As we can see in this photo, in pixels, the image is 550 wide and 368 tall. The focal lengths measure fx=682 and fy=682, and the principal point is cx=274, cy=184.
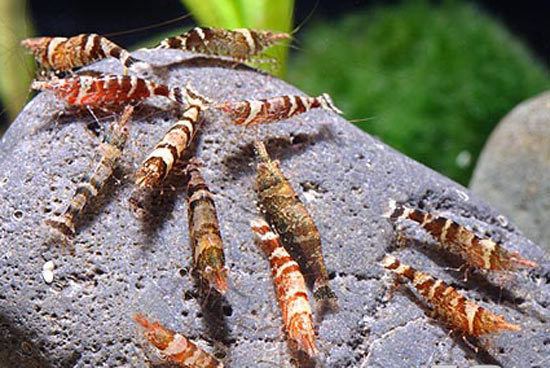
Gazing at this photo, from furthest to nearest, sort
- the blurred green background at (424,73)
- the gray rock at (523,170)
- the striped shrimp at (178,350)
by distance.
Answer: the blurred green background at (424,73) < the gray rock at (523,170) < the striped shrimp at (178,350)

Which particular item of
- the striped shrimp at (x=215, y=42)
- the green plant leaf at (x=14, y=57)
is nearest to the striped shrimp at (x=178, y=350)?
the striped shrimp at (x=215, y=42)

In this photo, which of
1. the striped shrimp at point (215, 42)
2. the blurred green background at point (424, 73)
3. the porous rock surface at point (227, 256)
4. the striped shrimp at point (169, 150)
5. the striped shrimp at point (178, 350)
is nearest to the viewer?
the striped shrimp at point (178, 350)

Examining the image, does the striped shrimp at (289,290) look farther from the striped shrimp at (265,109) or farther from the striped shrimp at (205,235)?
the striped shrimp at (265,109)

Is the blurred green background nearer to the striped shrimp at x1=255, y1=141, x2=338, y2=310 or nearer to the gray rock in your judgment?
the gray rock

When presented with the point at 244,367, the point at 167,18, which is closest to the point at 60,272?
the point at 244,367

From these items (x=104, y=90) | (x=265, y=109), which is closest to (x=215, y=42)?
(x=265, y=109)

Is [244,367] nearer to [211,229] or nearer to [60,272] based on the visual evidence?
[211,229]

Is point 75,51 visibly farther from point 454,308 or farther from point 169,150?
point 454,308
